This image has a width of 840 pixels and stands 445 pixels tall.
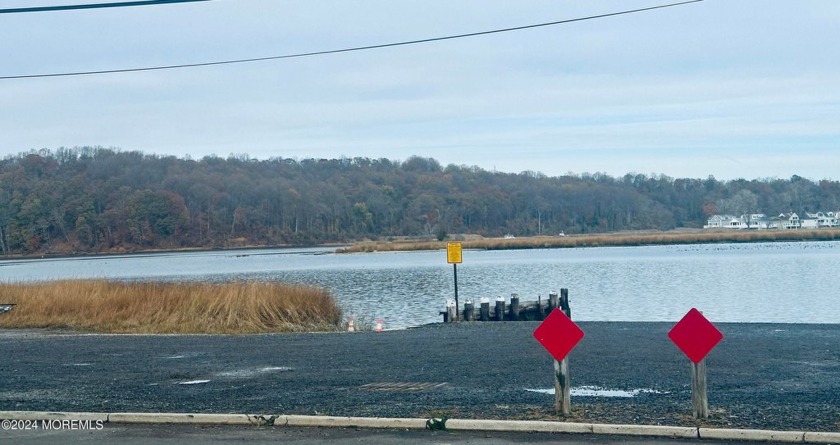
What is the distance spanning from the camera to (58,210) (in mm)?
138000

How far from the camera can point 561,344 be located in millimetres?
11281

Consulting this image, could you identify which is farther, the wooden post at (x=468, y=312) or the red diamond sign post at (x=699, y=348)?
the wooden post at (x=468, y=312)

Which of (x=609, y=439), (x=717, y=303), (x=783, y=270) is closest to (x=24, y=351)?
(x=609, y=439)

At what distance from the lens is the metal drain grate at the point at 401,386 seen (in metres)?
13.5

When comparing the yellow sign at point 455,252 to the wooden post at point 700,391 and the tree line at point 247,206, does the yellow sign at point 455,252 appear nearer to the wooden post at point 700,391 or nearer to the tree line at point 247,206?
the wooden post at point 700,391

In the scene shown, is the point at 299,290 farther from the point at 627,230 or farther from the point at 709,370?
the point at 627,230

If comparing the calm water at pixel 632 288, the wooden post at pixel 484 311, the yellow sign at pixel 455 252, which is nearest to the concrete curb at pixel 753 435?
the yellow sign at pixel 455 252

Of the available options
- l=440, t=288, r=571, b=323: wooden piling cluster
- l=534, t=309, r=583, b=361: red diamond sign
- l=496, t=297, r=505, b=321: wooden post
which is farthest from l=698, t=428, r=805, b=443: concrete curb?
l=496, t=297, r=505, b=321: wooden post

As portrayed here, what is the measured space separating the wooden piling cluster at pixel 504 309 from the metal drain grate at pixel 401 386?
15.3 metres

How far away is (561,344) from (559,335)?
4.0 inches

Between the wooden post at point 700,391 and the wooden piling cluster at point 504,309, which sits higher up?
the wooden post at point 700,391

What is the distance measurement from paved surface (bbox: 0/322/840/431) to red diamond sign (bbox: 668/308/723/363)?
0.72 m

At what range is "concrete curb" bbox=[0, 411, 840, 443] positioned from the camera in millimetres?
9969

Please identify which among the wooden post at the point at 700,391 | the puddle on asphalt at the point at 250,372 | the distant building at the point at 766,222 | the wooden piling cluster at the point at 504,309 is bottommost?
the wooden piling cluster at the point at 504,309
